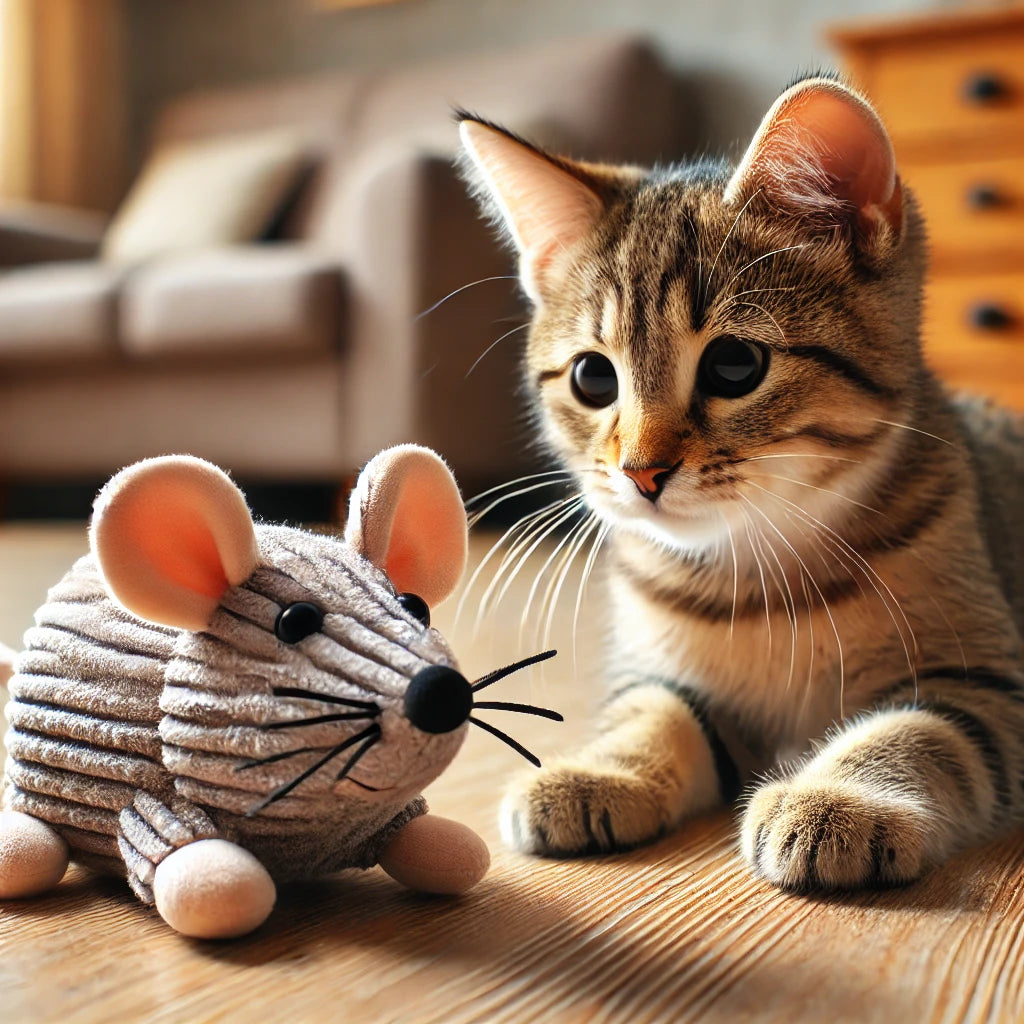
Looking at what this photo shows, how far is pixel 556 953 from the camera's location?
56 centimetres

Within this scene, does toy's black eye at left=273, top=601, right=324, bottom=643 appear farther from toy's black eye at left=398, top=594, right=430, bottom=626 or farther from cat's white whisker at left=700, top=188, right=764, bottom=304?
cat's white whisker at left=700, top=188, right=764, bottom=304

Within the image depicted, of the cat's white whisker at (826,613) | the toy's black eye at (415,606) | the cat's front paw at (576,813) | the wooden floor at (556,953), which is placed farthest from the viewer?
the cat's white whisker at (826,613)

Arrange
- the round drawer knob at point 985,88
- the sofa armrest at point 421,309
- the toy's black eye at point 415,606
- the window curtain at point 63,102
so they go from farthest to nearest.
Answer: the window curtain at point 63,102 → the sofa armrest at point 421,309 → the round drawer knob at point 985,88 → the toy's black eye at point 415,606

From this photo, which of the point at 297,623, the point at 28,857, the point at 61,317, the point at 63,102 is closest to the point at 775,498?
the point at 297,623

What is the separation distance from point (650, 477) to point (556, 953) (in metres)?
0.34

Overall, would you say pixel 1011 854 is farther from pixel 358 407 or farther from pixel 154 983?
pixel 358 407

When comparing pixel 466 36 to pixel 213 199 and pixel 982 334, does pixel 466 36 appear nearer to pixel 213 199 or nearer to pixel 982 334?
pixel 213 199

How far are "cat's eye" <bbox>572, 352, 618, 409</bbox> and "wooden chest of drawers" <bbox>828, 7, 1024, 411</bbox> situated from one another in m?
1.83

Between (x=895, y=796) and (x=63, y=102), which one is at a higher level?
(x=63, y=102)

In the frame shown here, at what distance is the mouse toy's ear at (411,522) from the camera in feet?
2.10

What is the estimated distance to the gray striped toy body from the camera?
0.55 meters

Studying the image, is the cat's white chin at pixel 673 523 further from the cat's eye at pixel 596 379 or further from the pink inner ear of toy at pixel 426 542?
the pink inner ear of toy at pixel 426 542

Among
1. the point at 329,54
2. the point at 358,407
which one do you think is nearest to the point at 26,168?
the point at 329,54

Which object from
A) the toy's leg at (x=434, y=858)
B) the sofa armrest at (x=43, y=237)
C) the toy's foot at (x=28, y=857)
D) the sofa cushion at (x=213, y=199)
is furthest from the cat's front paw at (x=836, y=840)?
the sofa armrest at (x=43, y=237)
